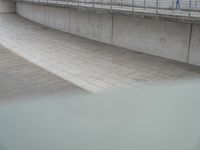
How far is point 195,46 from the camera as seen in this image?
25.7ft

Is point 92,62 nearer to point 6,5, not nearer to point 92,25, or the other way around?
point 92,25

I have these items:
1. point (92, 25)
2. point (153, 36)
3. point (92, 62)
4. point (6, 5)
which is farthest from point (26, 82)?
point (6, 5)

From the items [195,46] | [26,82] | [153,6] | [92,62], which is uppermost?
[153,6]

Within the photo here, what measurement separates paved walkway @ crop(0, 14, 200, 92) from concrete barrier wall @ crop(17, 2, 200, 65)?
30 cm

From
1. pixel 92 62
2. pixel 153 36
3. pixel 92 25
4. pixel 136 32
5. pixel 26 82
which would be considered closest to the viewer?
pixel 26 82

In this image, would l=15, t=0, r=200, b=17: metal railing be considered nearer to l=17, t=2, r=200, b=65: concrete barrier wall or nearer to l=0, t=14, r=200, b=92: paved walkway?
l=17, t=2, r=200, b=65: concrete barrier wall

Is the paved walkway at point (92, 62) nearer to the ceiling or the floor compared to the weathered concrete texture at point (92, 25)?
nearer to the floor

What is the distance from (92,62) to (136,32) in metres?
2.10

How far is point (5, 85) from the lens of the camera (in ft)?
22.5

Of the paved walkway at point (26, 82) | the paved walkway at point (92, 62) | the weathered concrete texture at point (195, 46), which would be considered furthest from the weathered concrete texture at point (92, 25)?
the weathered concrete texture at point (195, 46)

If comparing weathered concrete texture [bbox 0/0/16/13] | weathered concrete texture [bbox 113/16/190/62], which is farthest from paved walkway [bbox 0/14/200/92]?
weathered concrete texture [bbox 0/0/16/13]

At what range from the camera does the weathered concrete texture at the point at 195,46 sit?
7.73 meters

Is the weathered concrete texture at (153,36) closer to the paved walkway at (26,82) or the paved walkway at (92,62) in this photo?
the paved walkway at (92,62)

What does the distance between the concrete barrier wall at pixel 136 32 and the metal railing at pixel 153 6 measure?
1.32 ft
